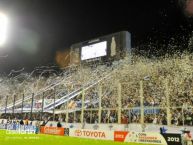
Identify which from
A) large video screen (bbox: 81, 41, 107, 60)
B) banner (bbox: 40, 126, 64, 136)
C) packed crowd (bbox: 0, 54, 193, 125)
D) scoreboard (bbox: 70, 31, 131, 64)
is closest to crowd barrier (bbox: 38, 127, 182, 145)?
banner (bbox: 40, 126, 64, 136)

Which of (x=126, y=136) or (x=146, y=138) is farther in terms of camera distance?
(x=126, y=136)

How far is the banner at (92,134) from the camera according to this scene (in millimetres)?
24969

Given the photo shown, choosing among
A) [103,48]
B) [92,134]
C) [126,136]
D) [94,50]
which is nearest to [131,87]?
[92,134]

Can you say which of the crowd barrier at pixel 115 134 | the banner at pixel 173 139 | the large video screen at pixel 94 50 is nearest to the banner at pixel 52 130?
A: the crowd barrier at pixel 115 134

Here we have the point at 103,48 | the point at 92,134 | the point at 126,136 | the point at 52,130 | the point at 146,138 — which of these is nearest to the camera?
the point at 146,138

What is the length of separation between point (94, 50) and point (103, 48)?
7.55ft

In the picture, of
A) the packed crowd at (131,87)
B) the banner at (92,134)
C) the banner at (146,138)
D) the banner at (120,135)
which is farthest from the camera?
the packed crowd at (131,87)

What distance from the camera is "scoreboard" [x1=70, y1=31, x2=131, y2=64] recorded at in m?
52.4

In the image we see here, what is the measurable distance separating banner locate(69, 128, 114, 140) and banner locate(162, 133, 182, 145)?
5.28 meters

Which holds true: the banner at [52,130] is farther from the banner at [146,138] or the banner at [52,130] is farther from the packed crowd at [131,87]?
the banner at [146,138]

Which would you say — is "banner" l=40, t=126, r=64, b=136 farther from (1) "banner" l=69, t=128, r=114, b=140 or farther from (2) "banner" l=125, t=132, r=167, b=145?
(2) "banner" l=125, t=132, r=167, b=145

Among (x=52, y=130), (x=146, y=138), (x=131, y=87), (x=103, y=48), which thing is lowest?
(x=146, y=138)

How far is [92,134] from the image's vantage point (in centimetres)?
2636

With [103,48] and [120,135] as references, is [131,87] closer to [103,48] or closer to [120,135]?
[103,48]
